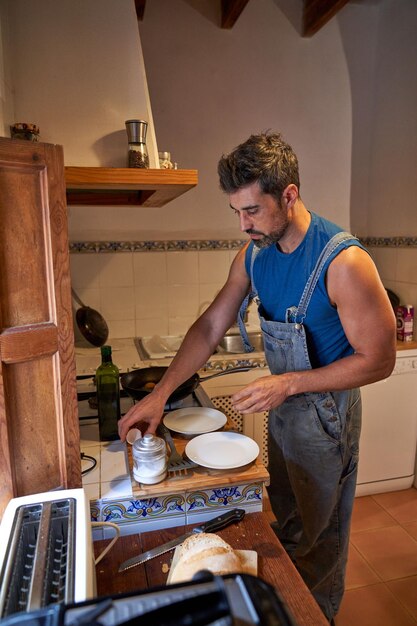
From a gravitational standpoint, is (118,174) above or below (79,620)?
above

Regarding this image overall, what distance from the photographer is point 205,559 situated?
2.31 feet

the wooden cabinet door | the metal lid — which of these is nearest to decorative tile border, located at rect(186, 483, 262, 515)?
the metal lid

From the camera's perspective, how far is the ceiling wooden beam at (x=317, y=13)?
218cm

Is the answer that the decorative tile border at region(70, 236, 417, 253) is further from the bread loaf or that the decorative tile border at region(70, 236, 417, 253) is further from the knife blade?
the bread loaf

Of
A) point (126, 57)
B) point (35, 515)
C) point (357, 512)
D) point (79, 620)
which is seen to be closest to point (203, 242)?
point (126, 57)

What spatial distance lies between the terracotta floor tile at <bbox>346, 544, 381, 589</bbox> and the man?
1.48 feet

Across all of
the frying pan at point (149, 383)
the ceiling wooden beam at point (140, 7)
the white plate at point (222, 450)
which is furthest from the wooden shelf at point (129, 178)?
the ceiling wooden beam at point (140, 7)

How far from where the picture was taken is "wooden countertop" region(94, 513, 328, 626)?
71 centimetres

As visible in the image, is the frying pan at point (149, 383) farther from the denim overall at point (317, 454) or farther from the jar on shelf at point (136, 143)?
the jar on shelf at point (136, 143)

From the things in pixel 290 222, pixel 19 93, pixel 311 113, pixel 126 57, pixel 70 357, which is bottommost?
pixel 70 357

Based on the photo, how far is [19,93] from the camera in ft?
4.29

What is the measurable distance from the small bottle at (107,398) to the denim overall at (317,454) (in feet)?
1.55

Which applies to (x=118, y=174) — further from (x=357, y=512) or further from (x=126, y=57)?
(x=357, y=512)

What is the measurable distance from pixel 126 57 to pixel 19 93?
0.36 meters
